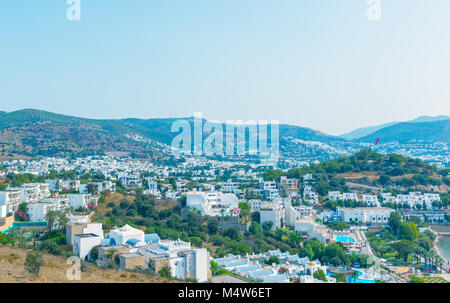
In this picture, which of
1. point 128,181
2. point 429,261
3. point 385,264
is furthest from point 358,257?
point 128,181

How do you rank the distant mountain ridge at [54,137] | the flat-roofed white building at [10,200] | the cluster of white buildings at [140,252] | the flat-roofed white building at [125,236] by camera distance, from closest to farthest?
the cluster of white buildings at [140,252] < the flat-roofed white building at [125,236] < the flat-roofed white building at [10,200] < the distant mountain ridge at [54,137]

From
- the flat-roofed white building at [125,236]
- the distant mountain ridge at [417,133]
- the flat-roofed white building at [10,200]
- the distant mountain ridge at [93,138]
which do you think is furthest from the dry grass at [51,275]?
the distant mountain ridge at [417,133]

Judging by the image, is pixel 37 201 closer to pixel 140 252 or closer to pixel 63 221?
pixel 63 221

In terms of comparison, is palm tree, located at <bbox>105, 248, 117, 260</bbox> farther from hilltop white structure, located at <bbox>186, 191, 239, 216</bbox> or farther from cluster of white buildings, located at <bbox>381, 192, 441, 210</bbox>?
cluster of white buildings, located at <bbox>381, 192, 441, 210</bbox>

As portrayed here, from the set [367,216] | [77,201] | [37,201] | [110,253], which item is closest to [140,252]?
[110,253]

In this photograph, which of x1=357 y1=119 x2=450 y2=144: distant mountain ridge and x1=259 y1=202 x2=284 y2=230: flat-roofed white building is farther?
x1=357 y1=119 x2=450 y2=144: distant mountain ridge

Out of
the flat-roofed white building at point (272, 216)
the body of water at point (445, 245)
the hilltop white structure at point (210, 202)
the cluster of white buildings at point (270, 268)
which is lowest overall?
the body of water at point (445, 245)

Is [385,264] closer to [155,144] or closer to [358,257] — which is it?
[358,257]

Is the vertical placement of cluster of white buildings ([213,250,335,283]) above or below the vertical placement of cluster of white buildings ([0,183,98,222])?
below

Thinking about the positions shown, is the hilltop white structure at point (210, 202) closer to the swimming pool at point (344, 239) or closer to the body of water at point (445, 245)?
the swimming pool at point (344, 239)

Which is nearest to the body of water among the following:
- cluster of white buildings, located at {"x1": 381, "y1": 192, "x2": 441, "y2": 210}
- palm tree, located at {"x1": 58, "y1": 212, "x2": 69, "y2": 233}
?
cluster of white buildings, located at {"x1": 381, "y1": 192, "x2": 441, "y2": 210}

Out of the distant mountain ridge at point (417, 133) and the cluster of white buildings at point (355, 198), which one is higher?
the distant mountain ridge at point (417, 133)
